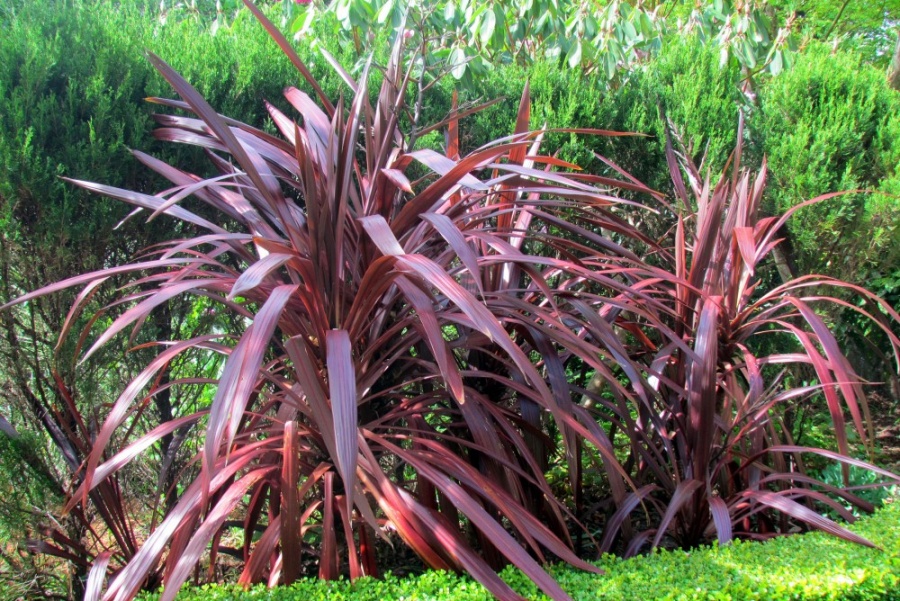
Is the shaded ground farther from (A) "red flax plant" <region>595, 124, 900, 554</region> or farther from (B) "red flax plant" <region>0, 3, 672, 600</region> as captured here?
(B) "red flax plant" <region>0, 3, 672, 600</region>

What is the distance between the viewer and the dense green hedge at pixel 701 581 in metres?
1.69

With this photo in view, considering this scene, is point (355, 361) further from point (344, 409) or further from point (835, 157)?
point (835, 157)

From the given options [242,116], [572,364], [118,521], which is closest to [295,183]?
[242,116]

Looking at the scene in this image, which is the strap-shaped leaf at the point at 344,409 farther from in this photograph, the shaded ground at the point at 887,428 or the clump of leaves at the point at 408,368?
the shaded ground at the point at 887,428

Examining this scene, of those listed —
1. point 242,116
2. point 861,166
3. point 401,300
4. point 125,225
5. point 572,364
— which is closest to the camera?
point 401,300

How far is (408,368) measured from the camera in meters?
2.33

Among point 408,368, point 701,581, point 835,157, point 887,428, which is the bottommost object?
point 887,428

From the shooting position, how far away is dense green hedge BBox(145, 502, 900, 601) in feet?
5.55

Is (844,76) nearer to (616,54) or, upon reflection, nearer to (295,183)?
(616,54)

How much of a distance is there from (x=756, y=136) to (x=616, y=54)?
0.91 meters

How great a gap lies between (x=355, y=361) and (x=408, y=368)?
317mm

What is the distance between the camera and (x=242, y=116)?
10.1 feet

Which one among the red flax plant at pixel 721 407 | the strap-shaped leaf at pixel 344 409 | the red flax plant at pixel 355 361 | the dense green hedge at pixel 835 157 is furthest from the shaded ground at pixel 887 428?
the strap-shaped leaf at pixel 344 409

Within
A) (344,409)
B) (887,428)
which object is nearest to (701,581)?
(344,409)
